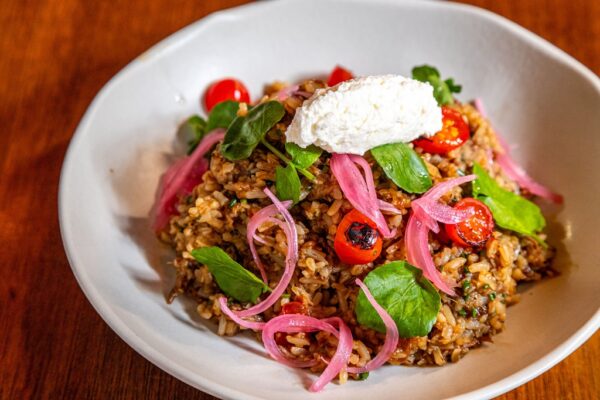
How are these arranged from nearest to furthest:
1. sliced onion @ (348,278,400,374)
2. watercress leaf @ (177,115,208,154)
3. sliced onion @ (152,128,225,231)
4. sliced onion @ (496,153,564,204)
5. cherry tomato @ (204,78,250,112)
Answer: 1. sliced onion @ (348,278,400,374)
2. sliced onion @ (152,128,225,231)
3. sliced onion @ (496,153,564,204)
4. watercress leaf @ (177,115,208,154)
5. cherry tomato @ (204,78,250,112)

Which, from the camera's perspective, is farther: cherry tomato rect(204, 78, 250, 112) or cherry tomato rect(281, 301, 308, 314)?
cherry tomato rect(204, 78, 250, 112)

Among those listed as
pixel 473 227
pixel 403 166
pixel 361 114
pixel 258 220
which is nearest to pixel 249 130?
pixel 258 220

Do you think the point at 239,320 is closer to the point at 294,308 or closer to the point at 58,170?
the point at 294,308

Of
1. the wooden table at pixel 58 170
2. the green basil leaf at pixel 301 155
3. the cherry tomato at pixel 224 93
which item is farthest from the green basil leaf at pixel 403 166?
the cherry tomato at pixel 224 93

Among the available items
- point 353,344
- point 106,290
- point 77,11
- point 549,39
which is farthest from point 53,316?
point 549,39

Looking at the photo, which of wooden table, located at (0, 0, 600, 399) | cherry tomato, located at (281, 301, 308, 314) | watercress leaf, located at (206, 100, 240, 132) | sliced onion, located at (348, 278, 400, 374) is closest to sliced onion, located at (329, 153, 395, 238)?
sliced onion, located at (348, 278, 400, 374)

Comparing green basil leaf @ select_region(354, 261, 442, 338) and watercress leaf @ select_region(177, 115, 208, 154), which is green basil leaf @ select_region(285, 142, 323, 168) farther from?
watercress leaf @ select_region(177, 115, 208, 154)

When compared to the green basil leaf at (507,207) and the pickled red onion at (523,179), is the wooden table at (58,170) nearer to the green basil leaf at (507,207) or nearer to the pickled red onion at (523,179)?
the green basil leaf at (507,207)
